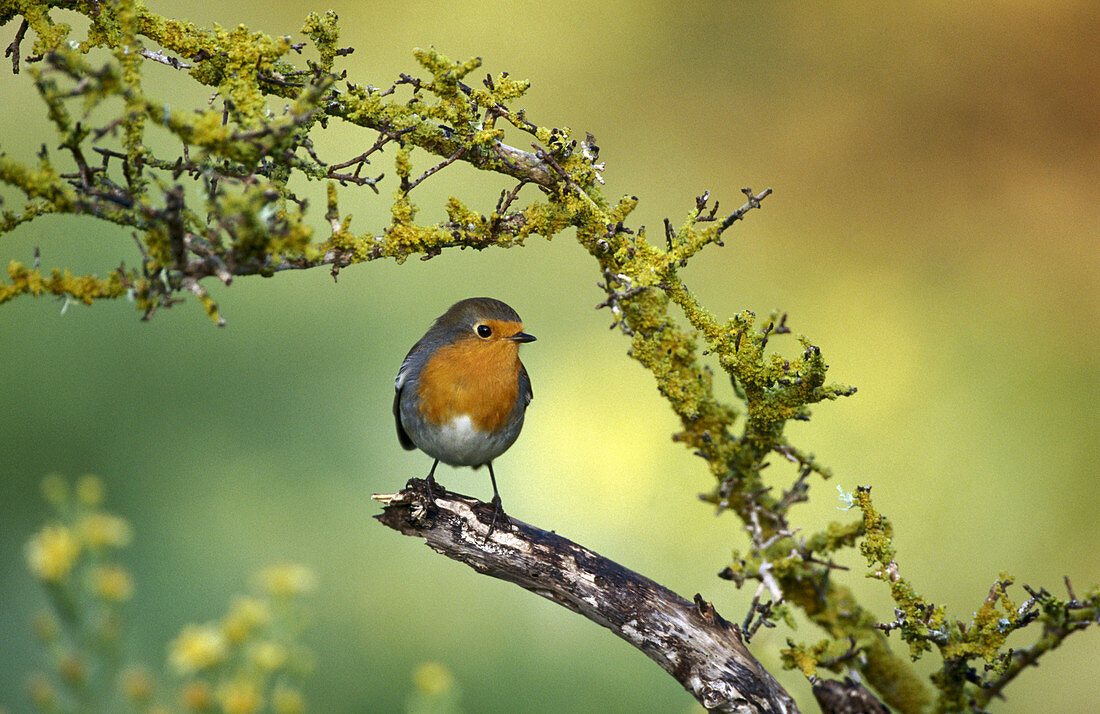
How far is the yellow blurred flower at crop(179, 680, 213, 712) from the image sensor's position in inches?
62.8

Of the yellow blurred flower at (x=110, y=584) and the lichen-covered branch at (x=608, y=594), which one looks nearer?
the yellow blurred flower at (x=110, y=584)

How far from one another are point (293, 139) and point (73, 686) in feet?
3.44

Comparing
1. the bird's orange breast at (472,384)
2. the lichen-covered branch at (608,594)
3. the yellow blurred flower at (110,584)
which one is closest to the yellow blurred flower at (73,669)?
the yellow blurred flower at (110,584)

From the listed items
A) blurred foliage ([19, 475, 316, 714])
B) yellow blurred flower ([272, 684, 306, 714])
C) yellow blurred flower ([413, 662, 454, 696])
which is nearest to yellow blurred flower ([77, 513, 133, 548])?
blurred foliage ([19, 475, 316, 714])

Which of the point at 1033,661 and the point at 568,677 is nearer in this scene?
the point at 1033,661

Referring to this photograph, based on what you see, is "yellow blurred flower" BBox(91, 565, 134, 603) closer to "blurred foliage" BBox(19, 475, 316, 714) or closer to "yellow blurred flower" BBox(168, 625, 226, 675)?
"blurred foliage" BBox(19, 475, 316, 714)

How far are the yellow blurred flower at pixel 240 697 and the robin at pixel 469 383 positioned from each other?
77 cm

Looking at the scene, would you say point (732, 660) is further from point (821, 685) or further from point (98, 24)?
point (98, 24)

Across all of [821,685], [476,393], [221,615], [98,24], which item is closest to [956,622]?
[821,685]

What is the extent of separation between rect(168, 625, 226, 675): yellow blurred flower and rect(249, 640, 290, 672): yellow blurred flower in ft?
0.17

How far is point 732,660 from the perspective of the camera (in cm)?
188

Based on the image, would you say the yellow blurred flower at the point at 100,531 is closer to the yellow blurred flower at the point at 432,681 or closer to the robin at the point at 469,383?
the yellow blurred flower at the point at 432,681

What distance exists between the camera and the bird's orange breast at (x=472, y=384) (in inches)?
92.0

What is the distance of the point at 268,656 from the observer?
162cm
